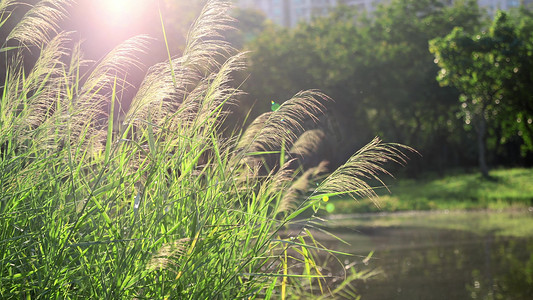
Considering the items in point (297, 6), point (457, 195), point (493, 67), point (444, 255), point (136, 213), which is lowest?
point (457, 195)

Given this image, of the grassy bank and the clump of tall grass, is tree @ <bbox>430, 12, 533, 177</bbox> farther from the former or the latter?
the clump of tall grass

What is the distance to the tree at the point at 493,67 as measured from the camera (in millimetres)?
18688

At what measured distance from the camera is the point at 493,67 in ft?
62.5

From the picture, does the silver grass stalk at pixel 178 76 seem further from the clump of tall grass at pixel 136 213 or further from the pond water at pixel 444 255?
the pond water at pixel 444 255

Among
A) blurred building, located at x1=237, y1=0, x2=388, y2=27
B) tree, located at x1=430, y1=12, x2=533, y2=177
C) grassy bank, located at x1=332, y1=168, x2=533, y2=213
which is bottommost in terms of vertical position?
grassy bank, located at x1=332, y1=168, x2=533, y2=213

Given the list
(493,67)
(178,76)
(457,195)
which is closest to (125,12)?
(178,76)

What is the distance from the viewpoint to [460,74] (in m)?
19.2

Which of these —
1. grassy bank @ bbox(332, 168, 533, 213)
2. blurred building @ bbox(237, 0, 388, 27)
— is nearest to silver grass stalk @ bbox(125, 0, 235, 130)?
grassy bank @ bbox(332, 168, 533, 213)

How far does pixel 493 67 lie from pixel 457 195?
5.21 metres

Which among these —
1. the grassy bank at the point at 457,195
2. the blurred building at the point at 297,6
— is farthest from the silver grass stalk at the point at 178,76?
the blurred building at the point at 297,6

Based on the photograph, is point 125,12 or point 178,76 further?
point 125,12

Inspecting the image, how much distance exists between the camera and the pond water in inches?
231

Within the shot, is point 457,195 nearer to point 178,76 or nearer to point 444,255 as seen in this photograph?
point 444,255

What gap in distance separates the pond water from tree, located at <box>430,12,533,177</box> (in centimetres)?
734
